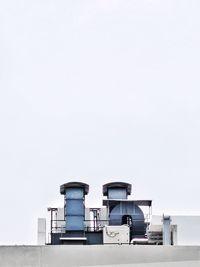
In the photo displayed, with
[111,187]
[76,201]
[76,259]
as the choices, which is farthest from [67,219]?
[76,259]

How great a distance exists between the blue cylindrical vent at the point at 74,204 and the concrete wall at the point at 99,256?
7.30 m

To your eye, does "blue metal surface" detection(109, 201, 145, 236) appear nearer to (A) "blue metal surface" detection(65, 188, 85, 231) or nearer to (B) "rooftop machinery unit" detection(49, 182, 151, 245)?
(B) "rooftop machinery unit" detection(49, 182, 151, 245)

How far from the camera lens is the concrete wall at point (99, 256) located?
18641mm

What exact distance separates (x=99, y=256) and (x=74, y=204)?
771cm

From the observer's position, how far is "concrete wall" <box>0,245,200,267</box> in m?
18.6

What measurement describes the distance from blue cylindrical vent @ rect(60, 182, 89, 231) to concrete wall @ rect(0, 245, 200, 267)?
730 centimetres

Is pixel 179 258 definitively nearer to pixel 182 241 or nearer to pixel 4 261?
pixel 4 261

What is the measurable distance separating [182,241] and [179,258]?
13189 mm

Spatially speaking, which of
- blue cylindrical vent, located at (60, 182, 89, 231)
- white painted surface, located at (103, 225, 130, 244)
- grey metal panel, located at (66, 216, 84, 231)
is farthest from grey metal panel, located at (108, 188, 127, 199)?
white painted surface, located at (103, 225, 130, 244)

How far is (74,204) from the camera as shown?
26812 millimetres

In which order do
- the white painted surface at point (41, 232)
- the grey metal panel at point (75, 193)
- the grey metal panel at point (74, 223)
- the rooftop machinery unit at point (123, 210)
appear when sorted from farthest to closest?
the white painted surface at point (41, 232) → the rooftop machinery unit at point (123, 210) → the grey metal panel at point (75, 193) → the grey metal panel at point (74, 223)

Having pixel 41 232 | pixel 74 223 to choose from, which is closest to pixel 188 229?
pixel 74 223

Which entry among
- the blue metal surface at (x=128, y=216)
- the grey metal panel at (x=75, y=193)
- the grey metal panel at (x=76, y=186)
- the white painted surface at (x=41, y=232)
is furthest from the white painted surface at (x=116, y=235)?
the white painted surface at (x=41, y=232)

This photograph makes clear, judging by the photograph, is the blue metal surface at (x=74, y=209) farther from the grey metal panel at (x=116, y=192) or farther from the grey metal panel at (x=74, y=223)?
the grey metal panel at (x=116, y=192)
